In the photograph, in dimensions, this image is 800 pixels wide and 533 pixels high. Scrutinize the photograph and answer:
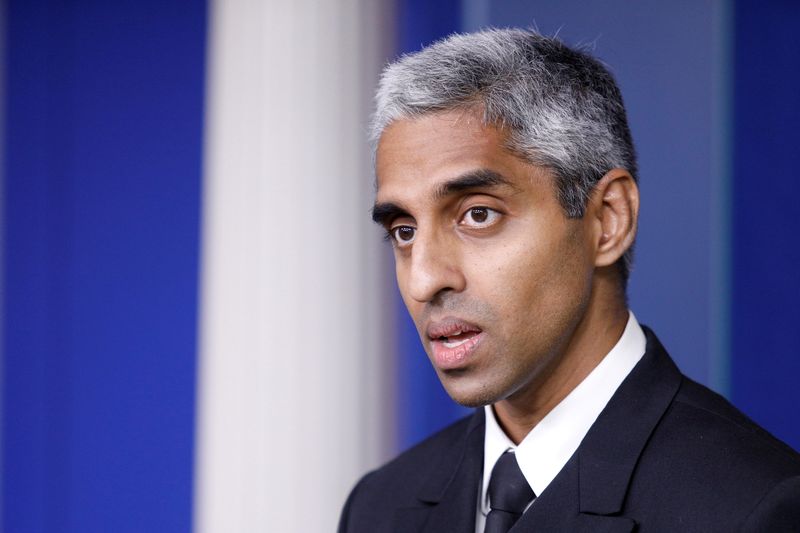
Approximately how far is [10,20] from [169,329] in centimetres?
117

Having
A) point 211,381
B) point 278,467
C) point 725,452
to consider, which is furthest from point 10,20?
point 725,452

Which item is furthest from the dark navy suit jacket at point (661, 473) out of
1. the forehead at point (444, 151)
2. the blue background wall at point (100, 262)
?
the blue background wall at point (100, 262)

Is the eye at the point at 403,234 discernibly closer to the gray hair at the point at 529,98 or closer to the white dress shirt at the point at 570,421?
the gray hair at the point at 529,98

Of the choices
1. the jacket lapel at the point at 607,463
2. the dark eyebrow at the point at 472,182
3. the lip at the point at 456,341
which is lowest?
the jacket lapel at the point at 607,463

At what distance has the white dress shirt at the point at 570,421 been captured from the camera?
6.00 ft

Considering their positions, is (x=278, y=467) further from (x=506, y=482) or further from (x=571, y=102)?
(x=571, y=102)

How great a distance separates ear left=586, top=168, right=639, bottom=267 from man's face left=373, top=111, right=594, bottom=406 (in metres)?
0.07

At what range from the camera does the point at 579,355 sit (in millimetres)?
1845

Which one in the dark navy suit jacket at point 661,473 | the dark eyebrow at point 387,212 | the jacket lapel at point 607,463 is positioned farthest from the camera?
the dark eyebrow at point 387,212

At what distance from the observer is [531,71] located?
1826 millimetres

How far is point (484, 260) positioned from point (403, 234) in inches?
7.4

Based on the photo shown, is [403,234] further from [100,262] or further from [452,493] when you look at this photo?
[100,262]

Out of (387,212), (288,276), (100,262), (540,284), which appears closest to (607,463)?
(540,284)

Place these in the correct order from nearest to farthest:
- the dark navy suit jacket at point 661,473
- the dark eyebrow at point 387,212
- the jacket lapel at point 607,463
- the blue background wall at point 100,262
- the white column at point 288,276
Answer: the dark navy suit jacket at point 661,473 < the jacket lapel at point 607,463 < the dark eyebrow at point 387,212 < the white column at point 288,276 < the blue background wall at point 100,262
